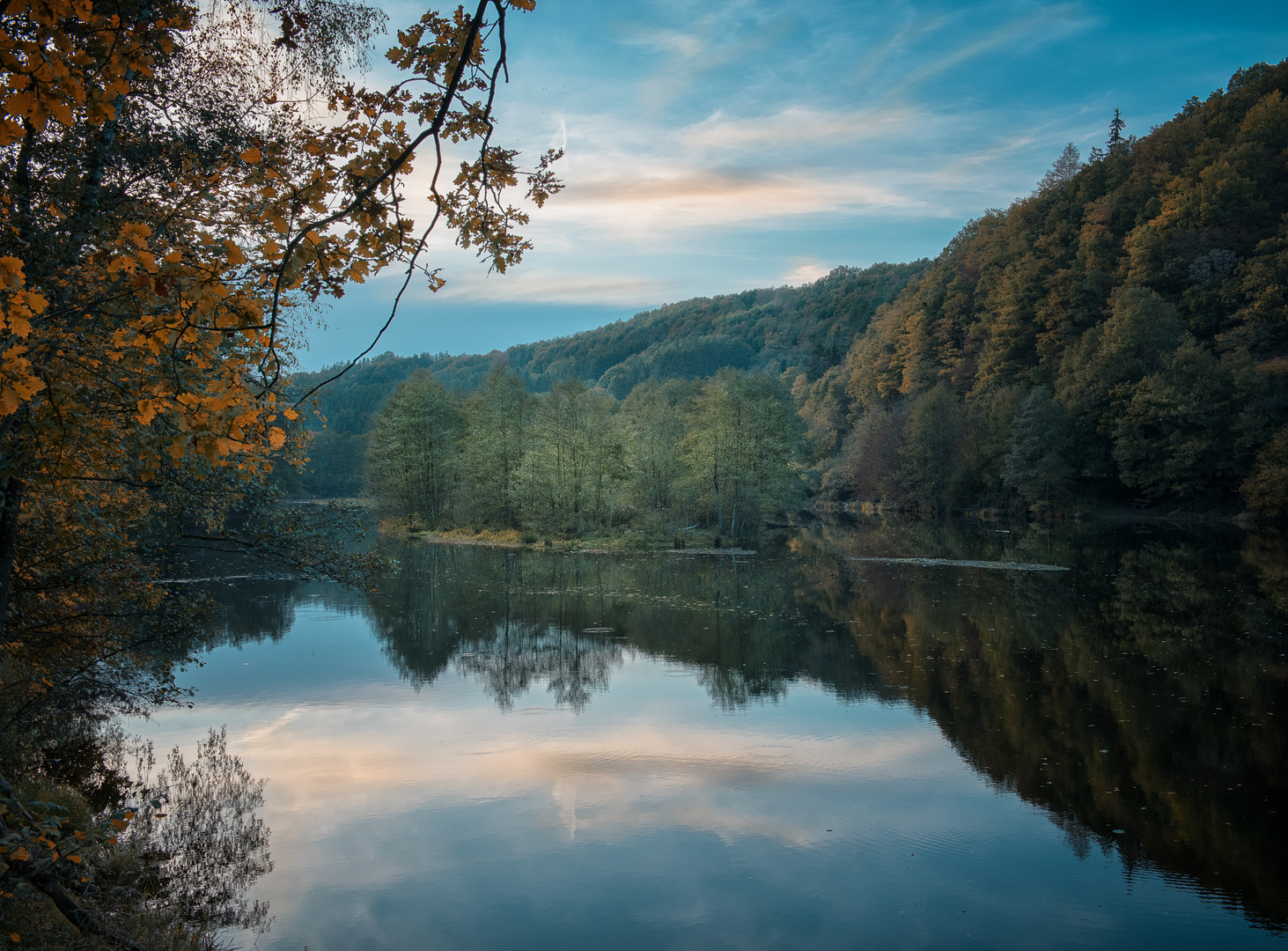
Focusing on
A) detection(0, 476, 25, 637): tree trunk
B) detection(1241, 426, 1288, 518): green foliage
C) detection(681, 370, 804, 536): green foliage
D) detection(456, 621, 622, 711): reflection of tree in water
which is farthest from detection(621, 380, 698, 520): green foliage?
detection(0, 476, 25, 637): tree trunk

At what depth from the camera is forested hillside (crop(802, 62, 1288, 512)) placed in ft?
144

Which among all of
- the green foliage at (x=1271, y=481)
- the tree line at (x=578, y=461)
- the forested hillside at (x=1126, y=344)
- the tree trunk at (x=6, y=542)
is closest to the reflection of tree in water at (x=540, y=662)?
the tree trunk at (x=6, y=542)

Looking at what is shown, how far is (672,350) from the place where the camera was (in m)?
129

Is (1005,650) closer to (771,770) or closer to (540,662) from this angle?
(771,770)

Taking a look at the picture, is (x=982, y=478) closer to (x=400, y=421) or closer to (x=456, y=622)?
(x=400, y=421)

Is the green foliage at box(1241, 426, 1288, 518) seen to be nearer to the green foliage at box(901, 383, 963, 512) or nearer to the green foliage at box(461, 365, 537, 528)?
the green foliage at box(901, 383, 963, 512)

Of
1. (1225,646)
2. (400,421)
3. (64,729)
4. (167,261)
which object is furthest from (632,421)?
(167,261)

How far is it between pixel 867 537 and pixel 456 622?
26.6m

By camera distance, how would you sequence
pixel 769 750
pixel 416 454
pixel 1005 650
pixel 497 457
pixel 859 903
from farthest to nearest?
pixel 416 454
pixel 497 457
pixel 1005 650
pixel 769 750
pixel 859 903

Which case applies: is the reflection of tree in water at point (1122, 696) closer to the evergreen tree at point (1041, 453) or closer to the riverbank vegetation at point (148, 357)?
the riverbank vegetation at point (148, 357)

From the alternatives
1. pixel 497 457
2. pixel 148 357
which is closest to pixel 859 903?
pixel 148 357

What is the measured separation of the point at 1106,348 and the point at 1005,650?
39.8 metres

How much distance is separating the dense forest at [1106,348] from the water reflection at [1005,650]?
14738 mm

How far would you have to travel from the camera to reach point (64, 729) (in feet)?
33.7
